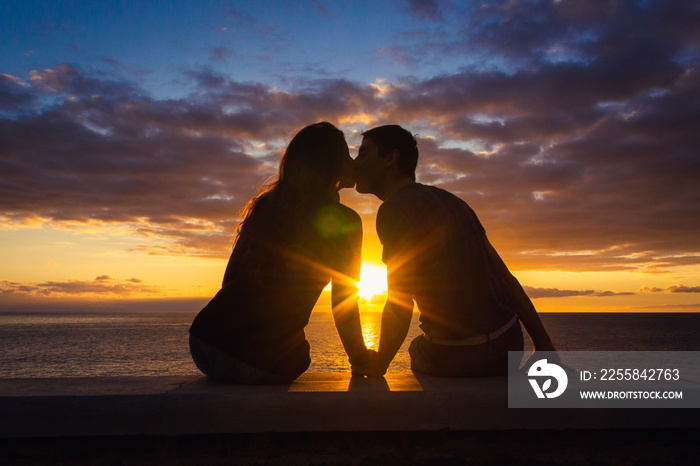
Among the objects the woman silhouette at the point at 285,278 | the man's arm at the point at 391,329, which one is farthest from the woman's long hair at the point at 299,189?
the man's arm at the point at 391,329

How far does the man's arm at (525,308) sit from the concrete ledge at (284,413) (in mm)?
779

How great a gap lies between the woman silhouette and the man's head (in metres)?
0.51

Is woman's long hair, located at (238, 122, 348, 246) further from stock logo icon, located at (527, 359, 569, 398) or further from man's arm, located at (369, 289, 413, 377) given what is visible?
stock logo icon, located at (527, 359, 569, 398)

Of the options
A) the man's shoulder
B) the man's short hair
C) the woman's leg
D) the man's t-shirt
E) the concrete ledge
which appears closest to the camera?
the concrete ledge

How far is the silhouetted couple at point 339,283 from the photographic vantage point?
2875mm

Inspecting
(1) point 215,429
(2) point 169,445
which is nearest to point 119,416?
(2) point 169,445

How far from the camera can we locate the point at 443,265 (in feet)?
9.78

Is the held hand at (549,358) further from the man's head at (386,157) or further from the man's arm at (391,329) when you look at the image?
the man's head at (386,157)

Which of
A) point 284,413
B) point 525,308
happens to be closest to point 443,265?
point 525,308

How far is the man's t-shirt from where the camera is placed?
2922mm

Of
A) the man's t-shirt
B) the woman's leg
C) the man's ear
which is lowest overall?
the woman's leg

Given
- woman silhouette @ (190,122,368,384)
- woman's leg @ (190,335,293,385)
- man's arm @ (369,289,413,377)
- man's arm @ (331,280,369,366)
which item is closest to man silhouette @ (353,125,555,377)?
man's arm @ (369,289,413,377)

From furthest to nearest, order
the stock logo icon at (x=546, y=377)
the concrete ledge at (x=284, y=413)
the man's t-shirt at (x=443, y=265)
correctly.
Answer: the man's t-shirt at (x=443, y=265) → the stock logo icon at (x=546, y=377) → the concrete ledge at (x=284, y=413)

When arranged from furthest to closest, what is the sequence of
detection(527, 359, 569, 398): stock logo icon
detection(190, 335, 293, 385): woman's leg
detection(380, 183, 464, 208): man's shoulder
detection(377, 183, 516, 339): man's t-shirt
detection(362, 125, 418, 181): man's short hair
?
detection(362, 125, 418, 181): man's short hair
detection(380, 183, 464, 208): man's shoulder
detection(377, 183, 516, 339): man's t-shirt
detection(190, 335, 293, 385): woman's leg
detection(527, 359, 569, 398): stock logo icon
